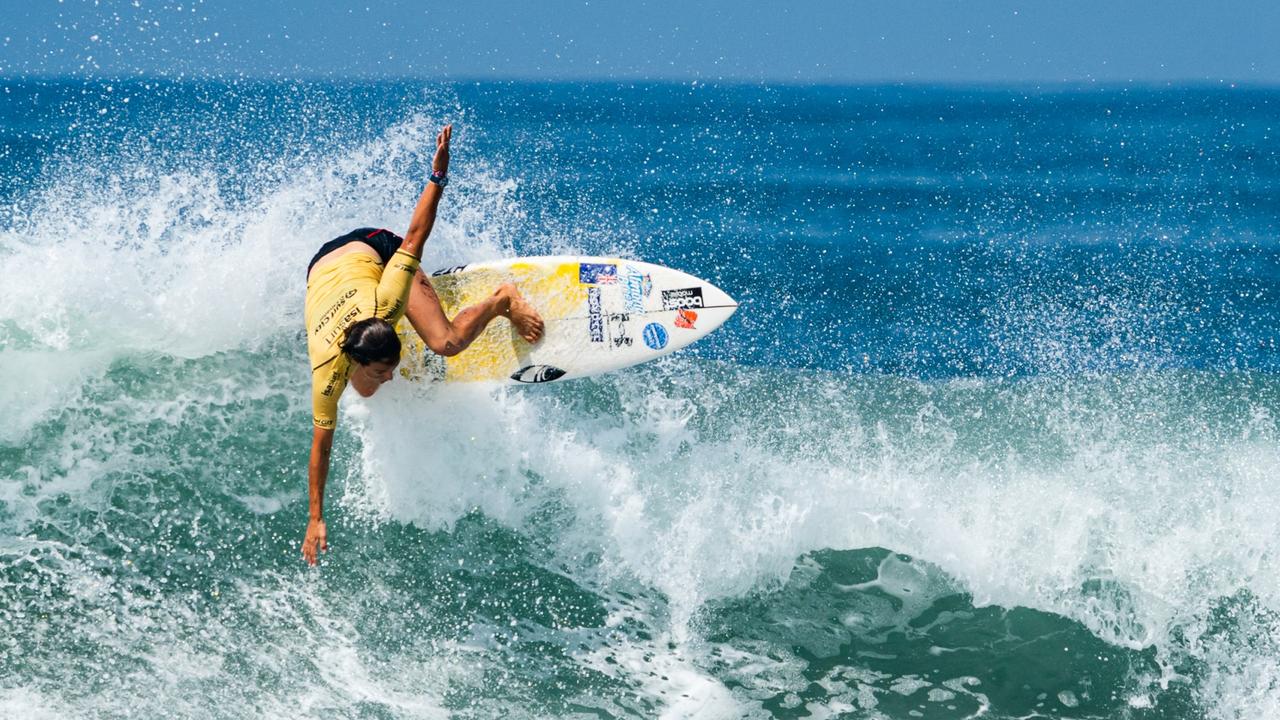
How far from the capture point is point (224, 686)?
5.29 meters

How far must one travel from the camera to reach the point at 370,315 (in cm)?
547

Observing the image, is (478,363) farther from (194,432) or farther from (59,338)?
(59,338)

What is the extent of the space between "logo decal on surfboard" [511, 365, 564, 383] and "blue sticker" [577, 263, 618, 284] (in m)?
0.50

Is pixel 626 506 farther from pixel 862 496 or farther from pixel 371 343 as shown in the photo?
pixel 371 343

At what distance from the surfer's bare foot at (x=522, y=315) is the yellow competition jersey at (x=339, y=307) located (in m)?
0.75

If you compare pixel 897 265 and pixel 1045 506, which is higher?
pixel 897 265

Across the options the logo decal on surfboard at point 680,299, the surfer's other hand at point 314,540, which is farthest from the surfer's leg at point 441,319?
the surfer's other hand at point 314,540

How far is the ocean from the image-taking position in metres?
5.56

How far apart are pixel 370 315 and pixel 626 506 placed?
1.77 m

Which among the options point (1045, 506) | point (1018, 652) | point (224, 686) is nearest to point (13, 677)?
point (224, 686)

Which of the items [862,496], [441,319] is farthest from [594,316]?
[862,496]

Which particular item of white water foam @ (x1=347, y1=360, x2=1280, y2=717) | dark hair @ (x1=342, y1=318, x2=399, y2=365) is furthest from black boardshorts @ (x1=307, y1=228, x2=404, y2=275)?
dark hair @ (x1=342, y1=318, x2=399, y2=365)

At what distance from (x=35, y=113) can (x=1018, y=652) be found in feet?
50.5

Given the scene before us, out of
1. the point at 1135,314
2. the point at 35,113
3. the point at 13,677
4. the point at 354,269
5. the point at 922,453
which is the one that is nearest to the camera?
the point at 13,677
